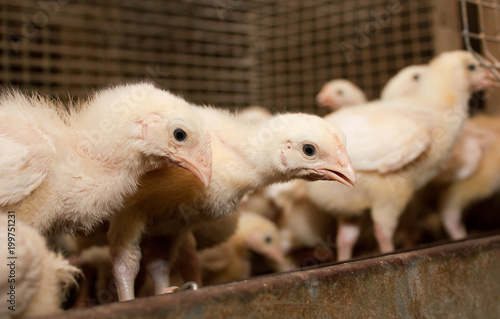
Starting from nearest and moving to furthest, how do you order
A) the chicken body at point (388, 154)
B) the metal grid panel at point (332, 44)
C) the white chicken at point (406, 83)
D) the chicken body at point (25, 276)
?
the chicken body at point (25, 276)
the chicken body at point (388, 154)
the white chicken at point (406, 83)
the metal grid panel at point (332, 44)

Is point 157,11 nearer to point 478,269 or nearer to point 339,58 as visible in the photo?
point 339,58

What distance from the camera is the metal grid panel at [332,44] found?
392 centimetres

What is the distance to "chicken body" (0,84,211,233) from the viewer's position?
5.12 ft

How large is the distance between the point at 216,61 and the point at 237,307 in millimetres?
3663

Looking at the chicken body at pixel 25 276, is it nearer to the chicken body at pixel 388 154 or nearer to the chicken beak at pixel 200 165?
the chicken beak at pixel 200 165

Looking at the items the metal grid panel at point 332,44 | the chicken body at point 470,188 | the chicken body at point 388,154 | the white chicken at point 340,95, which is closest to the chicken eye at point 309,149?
the chicken body at point 388,154

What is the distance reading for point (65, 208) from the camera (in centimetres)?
161

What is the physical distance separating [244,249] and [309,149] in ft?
4.72

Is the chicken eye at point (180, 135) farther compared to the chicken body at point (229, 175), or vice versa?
the chicken body at point (229, 175)

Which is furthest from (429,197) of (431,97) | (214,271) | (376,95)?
(214,271)

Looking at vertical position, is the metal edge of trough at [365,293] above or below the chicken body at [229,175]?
below

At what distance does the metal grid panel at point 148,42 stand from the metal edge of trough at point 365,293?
9.32 ft

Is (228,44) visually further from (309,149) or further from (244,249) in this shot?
(309,149)

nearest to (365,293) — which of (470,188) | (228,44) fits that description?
(470,188)
